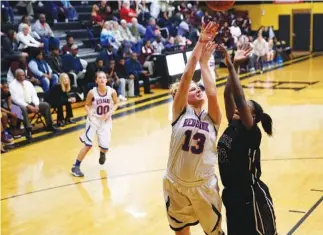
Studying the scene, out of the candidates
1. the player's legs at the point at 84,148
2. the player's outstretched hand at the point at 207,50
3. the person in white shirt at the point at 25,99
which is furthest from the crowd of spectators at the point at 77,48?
the player's outstretched hand at the point at 207,50

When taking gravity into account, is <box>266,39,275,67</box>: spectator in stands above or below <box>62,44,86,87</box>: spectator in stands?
below

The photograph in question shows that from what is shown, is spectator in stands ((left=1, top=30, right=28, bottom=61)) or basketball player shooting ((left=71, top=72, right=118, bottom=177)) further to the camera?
spectator in stands ((left=1, top=30, right=28, bottom=61))

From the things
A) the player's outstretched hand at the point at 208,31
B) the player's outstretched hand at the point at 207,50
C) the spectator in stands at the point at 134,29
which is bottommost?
the spectator in stands at the point at 134,29

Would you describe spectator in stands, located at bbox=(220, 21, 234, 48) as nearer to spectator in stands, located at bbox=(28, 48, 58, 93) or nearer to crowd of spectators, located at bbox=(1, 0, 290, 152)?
crowd of spectators, located at bbox=(1, 0, 290, 152)

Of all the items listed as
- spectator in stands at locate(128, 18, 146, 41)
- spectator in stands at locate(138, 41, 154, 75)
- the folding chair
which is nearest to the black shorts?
the folding chair

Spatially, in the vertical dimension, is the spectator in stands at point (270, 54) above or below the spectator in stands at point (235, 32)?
below

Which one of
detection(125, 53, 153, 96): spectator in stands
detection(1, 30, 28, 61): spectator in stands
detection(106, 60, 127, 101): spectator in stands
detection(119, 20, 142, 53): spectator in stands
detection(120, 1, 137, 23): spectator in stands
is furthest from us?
detection(120, 1, 137, 23): spectator in stands

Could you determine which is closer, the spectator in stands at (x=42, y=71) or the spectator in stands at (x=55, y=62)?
the spectator in stands at (x=42, y=71)

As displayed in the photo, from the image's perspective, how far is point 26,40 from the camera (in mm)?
14195

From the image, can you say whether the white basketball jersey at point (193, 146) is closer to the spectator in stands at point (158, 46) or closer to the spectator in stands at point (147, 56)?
the spectator in stands at point (147, 56)

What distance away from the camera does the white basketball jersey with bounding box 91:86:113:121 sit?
8242 mm

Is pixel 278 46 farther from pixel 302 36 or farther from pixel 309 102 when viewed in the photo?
pixel 309 102

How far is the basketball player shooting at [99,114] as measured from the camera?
27.0ft

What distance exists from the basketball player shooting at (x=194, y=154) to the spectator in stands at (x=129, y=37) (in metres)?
13.5
